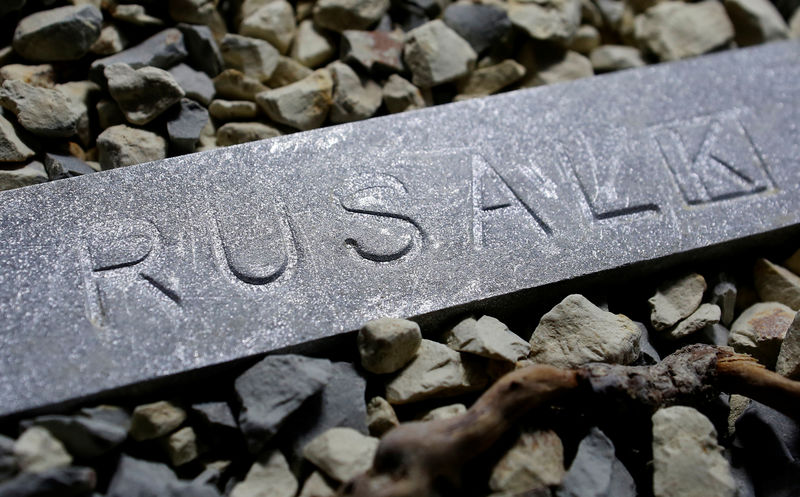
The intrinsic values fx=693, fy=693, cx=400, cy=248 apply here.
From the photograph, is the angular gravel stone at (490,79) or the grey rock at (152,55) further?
the angular gravel stone at (490,79)

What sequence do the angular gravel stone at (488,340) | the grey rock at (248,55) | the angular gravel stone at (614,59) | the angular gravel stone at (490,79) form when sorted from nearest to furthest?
1. the angular gravel stone at (488,340)
2. the grey rock at (248,55)
3. the angular gravel stone at (490,79)
4. the angular gravel stone at (614,59)

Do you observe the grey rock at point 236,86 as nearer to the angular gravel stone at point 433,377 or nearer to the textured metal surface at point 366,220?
the textured metal surface at point 366,220

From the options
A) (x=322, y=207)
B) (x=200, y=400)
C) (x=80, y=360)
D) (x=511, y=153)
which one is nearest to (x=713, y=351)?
(x=511, y=153)

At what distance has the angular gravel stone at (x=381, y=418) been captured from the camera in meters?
1.09

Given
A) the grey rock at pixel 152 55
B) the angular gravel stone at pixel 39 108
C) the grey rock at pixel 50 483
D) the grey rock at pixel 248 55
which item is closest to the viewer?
the grey rock at pixel 50 483

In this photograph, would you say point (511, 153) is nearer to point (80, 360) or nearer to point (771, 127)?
point (771, 127)

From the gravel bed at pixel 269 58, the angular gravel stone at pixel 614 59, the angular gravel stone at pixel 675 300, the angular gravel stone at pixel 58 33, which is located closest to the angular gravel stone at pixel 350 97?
the gravel bed at pixel 269 58

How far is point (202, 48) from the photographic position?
5.05ft

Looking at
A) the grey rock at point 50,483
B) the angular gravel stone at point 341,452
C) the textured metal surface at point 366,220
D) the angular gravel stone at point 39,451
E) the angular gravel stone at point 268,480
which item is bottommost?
the angular gravel stone at point 268,480

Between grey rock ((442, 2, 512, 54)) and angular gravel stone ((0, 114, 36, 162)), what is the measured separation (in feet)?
3.31

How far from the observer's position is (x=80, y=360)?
1.05 meters

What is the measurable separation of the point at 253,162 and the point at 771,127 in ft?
3.65

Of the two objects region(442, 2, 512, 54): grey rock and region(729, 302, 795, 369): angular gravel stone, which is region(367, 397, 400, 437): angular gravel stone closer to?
region(729, 302, 795, 369): angular gravel stone

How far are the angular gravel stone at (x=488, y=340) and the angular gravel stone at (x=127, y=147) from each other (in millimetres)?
688
